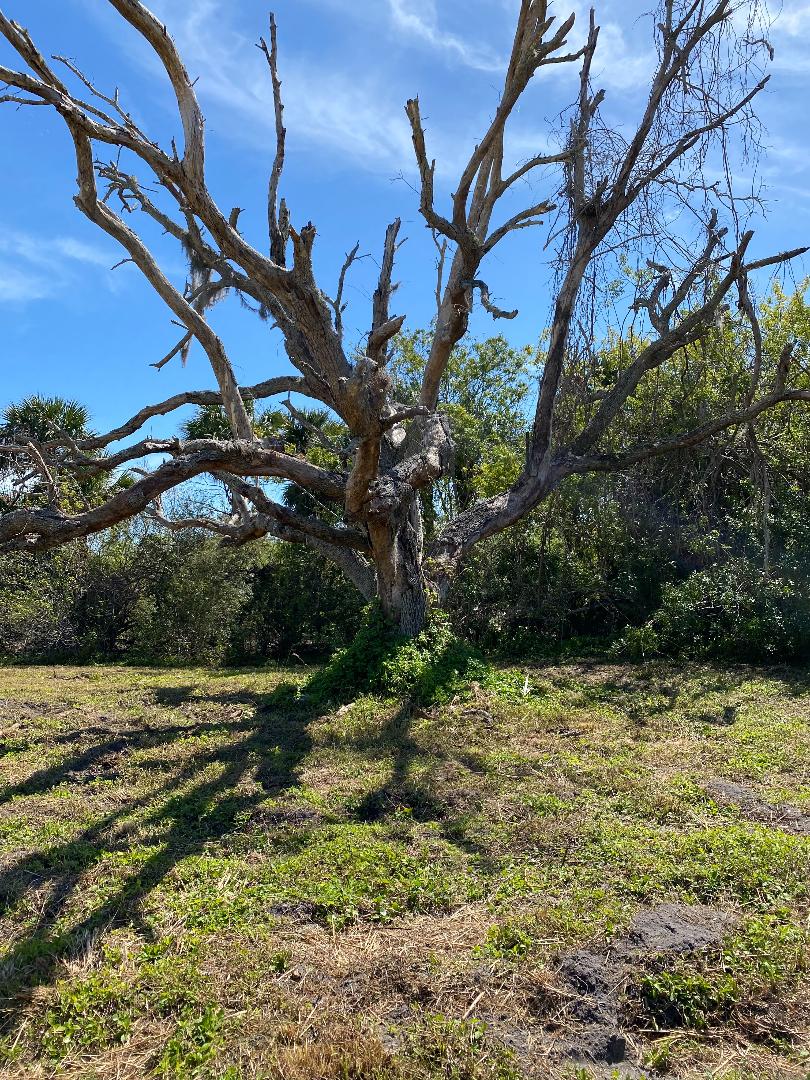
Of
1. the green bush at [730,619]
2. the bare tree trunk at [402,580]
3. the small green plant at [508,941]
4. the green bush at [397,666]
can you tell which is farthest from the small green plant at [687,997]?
the green bush at [730,619]

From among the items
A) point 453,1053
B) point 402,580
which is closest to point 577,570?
point 402,580

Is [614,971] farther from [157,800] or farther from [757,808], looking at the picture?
[157,800]

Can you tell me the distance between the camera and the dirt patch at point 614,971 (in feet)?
8.92

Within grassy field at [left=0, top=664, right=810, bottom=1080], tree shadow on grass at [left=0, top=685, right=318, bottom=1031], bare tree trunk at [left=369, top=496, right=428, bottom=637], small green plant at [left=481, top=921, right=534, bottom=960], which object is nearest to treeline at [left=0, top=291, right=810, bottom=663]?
bare tree trunk at [left=369, top=496, right=428, bottom=637]

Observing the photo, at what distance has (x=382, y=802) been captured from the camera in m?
5.09

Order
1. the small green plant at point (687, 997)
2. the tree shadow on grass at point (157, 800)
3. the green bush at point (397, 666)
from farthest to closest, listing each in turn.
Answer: the green bush at point (397, 666), the tree shadow on grass at point (157, 800), the small green plant at point (687, 997)

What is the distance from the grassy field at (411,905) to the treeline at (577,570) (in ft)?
12.9

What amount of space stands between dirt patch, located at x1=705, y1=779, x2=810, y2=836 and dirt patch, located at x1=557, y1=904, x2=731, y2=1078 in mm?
1271

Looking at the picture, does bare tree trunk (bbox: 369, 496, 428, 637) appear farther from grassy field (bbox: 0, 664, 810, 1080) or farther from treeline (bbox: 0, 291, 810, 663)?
treeline (bbox: 0, 291, 810, 663)

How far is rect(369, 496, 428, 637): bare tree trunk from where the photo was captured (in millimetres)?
8586

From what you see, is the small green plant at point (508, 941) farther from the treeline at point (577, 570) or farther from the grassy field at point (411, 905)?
the treeline at point (577, 570)

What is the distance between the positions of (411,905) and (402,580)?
5181 mm

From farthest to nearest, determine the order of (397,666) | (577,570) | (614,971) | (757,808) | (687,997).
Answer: (577,570) → (397,666) → (757,808) → (614,971) → (687,997)

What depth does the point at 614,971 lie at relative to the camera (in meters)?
3.11
